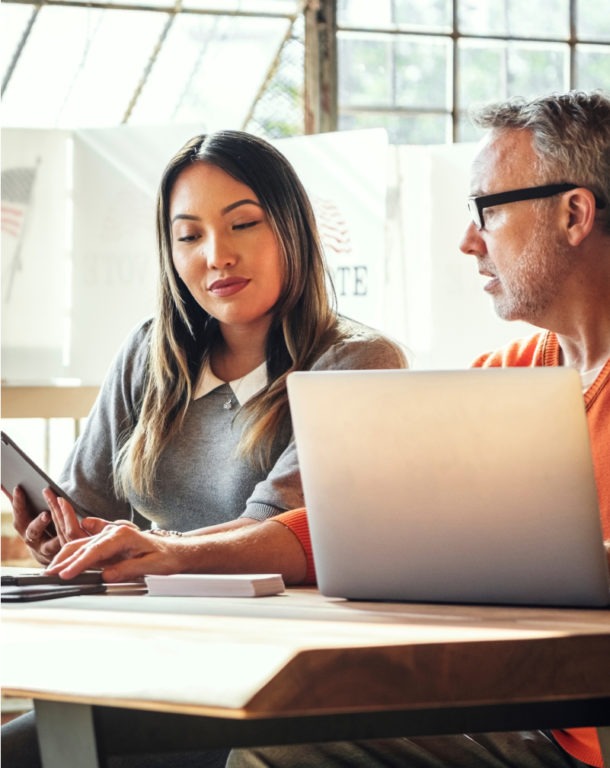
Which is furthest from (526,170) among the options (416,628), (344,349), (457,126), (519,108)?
(457,126)

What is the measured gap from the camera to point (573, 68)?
559 cm

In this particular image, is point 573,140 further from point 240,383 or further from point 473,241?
point 240,383

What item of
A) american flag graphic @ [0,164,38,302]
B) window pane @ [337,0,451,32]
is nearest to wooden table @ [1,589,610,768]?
american flag graphic @ [0,164,38,302]

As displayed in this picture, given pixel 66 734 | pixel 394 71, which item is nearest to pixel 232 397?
pixel 66 734

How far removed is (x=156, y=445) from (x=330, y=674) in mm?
1142

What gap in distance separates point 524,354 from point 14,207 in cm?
272

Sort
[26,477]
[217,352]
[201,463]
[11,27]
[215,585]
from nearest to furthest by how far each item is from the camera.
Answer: [215,585], [26,477], [201,463], [217,352], [11,27]

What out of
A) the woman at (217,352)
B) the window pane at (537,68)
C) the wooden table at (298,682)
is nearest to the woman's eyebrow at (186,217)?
the woman at (217,352)

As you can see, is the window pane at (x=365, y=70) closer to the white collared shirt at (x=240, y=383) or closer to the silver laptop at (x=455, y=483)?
the white collared shirt at (x=240, y=383)

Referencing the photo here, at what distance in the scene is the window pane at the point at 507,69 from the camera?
18.1ft

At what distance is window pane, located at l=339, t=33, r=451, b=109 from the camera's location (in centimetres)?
531

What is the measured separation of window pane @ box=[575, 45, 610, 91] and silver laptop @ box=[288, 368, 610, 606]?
4641 millimetres

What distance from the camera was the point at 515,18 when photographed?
5543 mm

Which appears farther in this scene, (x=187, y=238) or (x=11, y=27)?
(x=11, y=27)
